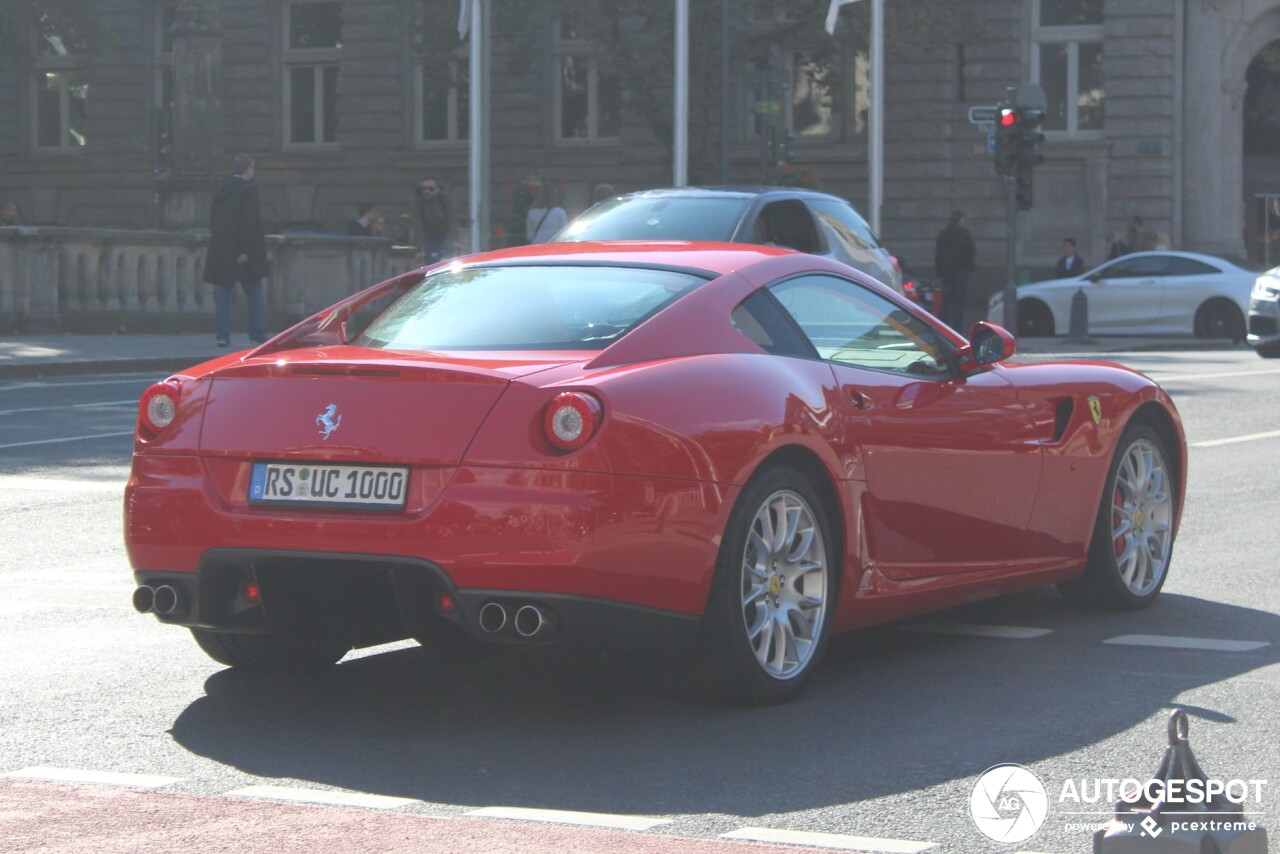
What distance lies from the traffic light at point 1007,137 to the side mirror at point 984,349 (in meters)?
23.5

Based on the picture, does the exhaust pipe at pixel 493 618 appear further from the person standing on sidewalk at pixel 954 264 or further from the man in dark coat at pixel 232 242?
the person standing on sidewalk at pixel 954 264

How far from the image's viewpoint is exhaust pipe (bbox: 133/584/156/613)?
5996mm

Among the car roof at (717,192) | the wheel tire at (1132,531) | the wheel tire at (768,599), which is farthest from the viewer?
the car roof at (717,192)

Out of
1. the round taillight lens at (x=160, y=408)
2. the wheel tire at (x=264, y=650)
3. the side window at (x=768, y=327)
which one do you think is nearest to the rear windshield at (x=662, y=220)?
the side window at (x=768, y=327)

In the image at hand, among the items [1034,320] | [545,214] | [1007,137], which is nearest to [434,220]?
[545,214]

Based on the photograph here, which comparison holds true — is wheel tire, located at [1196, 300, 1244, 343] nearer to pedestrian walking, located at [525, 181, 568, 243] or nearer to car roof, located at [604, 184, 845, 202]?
pedestrian walking, located at [525, 181, 568, 243]

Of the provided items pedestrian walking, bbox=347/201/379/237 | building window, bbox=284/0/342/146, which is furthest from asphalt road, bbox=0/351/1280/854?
building window, bbox=284/0/342/146

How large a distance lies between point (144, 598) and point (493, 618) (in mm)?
1091

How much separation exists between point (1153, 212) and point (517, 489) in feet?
121

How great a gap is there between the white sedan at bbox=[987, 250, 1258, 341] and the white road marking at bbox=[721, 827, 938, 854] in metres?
27.9

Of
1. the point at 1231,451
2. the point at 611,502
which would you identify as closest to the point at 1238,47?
the point at 1231,451

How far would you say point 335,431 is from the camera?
5777 mm

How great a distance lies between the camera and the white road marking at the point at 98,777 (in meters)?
5.20

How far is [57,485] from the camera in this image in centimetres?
1191
